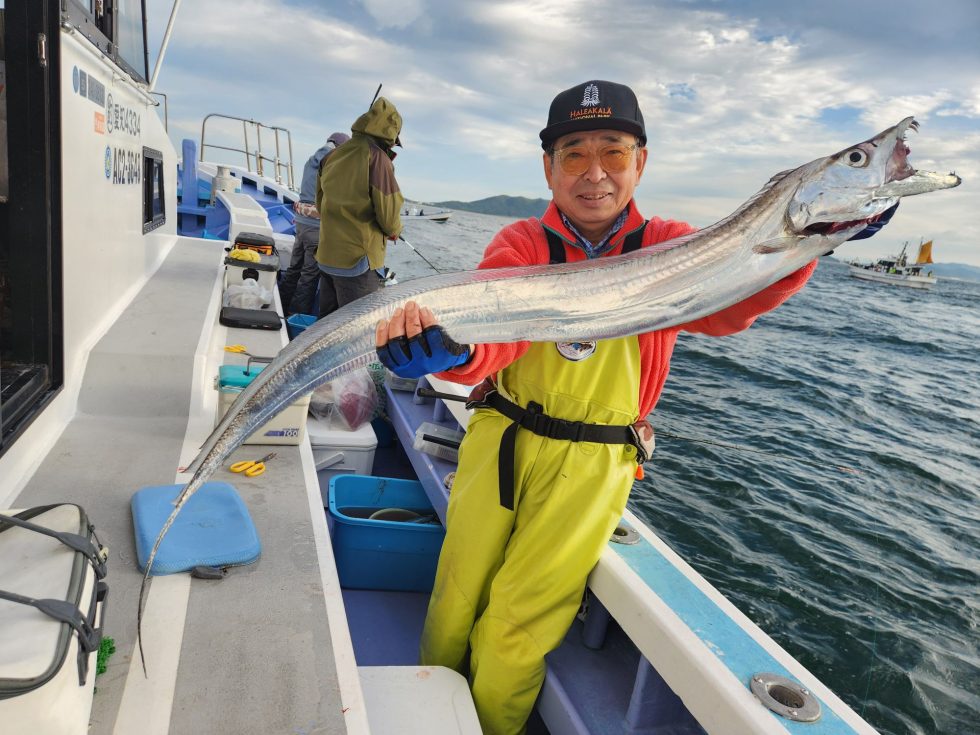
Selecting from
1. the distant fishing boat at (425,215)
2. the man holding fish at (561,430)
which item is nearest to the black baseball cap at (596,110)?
the man holding fish at (561,430)

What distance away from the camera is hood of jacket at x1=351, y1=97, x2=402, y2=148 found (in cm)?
592

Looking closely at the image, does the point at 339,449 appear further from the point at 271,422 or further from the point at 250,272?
the point at 250,272

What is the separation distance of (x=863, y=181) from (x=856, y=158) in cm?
6

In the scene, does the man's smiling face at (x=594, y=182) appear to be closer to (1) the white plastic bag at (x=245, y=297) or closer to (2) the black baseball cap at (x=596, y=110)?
(2) the black baseball cap at (x=596, y=110)

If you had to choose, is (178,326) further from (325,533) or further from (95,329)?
(325,533)

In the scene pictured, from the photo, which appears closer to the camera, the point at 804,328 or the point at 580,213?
the point at 580,213

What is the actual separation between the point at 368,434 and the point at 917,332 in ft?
96.3

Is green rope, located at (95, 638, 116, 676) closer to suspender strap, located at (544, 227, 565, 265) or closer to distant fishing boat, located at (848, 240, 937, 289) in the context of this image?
suspender strap, located at (544, 227, 565, 265)

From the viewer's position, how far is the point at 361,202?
6156mm

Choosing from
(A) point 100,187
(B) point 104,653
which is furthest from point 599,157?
(A) point 100,187

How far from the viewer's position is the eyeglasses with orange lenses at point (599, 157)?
88.0 inches

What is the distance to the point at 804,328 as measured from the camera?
2289 cm

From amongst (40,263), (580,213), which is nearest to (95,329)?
(40,263)

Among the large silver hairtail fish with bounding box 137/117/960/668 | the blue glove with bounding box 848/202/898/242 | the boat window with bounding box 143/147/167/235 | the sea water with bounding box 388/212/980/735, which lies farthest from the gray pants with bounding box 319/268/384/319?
the blue glove with bounding box 848/202/898/242
